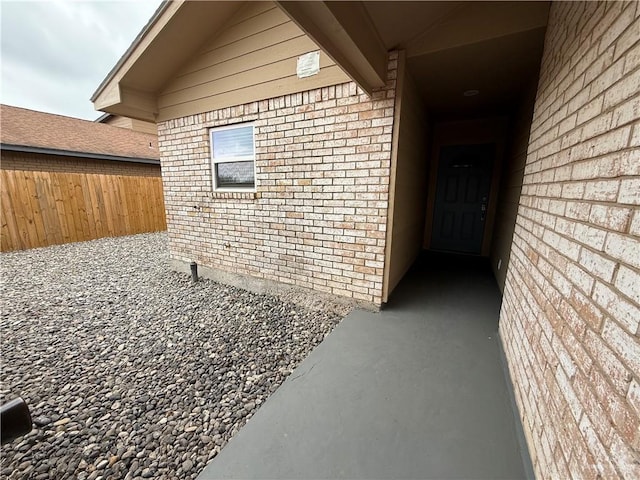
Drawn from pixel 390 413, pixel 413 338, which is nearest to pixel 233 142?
pixel 413 338

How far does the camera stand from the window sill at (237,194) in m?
3.47

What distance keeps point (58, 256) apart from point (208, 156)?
4854mm

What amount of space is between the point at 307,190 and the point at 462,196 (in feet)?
12.3

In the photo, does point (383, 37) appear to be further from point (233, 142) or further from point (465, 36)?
point (233, 142)

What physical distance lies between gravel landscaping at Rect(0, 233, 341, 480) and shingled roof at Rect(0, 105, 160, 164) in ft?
22.7

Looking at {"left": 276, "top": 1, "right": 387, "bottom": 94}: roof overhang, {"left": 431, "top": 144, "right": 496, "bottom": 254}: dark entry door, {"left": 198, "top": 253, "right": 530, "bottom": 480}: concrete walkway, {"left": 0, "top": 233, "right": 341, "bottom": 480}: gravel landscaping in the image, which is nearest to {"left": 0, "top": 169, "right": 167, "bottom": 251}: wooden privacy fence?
{"left": 0, "top": 233, "right": 341, "bottom": 480}: gravel landscaping

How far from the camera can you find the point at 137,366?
2158 millimetres

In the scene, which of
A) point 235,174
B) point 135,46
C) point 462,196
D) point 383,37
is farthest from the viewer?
point 462,196

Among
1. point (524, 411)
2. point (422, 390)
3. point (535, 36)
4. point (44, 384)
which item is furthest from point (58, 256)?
point (535, 36)

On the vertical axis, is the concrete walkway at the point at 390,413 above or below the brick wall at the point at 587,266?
below

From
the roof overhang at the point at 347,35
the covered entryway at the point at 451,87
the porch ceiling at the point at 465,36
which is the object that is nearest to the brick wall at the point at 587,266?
the porch ceiling at the point at 465,36

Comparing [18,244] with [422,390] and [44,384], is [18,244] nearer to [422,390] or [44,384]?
[44,384]

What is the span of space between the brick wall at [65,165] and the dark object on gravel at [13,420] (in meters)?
11.8

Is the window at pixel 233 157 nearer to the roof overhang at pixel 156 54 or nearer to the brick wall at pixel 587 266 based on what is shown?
the roof overhang at pixel 156 54
